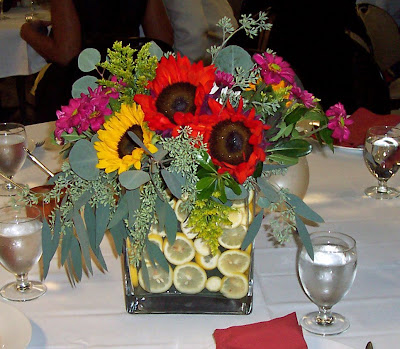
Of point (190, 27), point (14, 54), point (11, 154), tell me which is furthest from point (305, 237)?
point (14, 54)

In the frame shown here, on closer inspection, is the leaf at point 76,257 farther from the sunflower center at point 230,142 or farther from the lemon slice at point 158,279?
the sunflower center at point 230,142

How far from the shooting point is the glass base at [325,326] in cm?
96

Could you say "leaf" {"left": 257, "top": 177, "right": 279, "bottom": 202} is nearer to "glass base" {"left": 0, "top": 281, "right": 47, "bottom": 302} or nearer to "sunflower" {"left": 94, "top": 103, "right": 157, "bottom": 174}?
"sunflower" {"left": 94, "top": 103, "right": 157, "bottom": 174}

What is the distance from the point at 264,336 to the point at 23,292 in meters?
0.41

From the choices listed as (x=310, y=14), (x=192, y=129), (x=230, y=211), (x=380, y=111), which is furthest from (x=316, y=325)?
(x=310, y=14)

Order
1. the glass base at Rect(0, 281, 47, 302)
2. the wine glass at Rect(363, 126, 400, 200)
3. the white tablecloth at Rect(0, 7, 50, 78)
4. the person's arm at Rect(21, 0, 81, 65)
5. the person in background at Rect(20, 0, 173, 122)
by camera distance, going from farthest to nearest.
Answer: the white tablecloth at Rect(0, 7, 50, 78) → the person's arm at Rect(21, 0, 81, 65) → the person in background at Rect(20, 0, 173, 122) → the wine glass at Rect(363, 126, 400, 200) → the glass base at Rect(0, 281, 47, 302)

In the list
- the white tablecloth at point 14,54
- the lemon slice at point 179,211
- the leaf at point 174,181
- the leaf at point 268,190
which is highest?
the leaf at point 174,181

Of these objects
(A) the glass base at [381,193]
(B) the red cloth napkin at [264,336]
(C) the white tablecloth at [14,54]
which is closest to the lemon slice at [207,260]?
(B) the red cloth napkin at [264,336]

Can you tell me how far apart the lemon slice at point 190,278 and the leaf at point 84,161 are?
19 centimetres

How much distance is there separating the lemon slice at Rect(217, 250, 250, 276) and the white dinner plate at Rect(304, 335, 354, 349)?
0.15 m

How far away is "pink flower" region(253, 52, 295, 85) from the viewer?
0.96 meters

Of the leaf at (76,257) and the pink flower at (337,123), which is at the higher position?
the pink flower at (337,123)

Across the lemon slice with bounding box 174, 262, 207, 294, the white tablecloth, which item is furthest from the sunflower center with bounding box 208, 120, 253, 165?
the white tablecloth

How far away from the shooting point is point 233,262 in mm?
989
